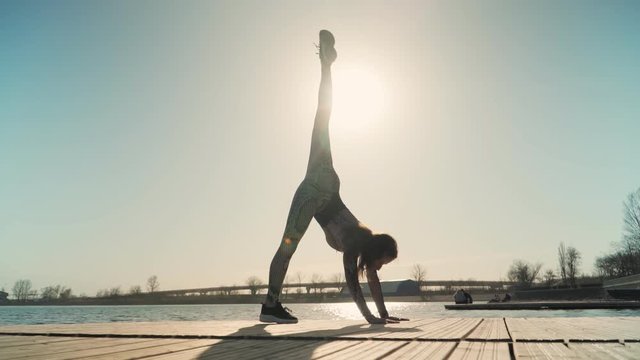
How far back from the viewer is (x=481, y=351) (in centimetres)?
246

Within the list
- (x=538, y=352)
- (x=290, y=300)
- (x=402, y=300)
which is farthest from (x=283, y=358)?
(x=290, y=300)

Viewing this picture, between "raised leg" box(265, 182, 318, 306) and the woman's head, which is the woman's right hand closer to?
the woman's head

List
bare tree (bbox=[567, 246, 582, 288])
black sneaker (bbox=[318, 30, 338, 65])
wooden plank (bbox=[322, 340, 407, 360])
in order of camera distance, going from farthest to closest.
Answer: bare tree (bbox=[567, 246, 582, 288]) < black sneaker (bbox=[318, 30, 338, 65]) < wooden plank (bbox=[322, 340, 407, 360])

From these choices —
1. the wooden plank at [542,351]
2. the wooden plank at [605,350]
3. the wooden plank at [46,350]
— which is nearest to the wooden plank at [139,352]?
the wooden plank at [46,350]

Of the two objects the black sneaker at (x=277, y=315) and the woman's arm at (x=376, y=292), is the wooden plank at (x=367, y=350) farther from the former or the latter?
the woman's arm at (x=376, y=292)

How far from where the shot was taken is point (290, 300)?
468 feet

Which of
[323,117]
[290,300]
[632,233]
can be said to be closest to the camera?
[323,117]

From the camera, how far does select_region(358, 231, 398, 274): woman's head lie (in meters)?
6.01

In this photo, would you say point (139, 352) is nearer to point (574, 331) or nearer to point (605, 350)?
point (605, 350)

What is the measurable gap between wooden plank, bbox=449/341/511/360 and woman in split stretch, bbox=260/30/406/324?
295 centimetres

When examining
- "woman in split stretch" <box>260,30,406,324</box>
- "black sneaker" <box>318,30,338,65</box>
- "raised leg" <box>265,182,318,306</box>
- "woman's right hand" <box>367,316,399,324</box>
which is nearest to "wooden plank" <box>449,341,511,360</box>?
"woman's right hand" <box>367,316,399,324</box>

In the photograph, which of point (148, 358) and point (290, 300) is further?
point (290, 300)

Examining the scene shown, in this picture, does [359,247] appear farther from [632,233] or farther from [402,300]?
[402,300]

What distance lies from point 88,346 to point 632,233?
66.1 m
